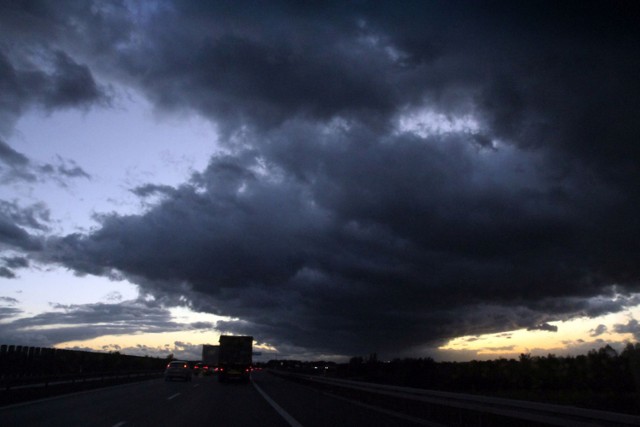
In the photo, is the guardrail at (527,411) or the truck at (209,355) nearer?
the guardrail at (527,411)

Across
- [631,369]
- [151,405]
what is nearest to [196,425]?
[151,405]

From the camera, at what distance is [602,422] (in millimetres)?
8539

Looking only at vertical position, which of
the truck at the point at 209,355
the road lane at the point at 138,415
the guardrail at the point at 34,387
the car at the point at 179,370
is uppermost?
the truck at the point at 209,355

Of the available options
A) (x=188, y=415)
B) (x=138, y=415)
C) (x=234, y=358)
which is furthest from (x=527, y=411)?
(x=234, y=358)

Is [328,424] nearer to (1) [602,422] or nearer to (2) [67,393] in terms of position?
(1) [602,422]

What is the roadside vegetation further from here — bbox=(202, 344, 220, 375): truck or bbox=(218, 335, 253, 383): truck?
bbox=(202, 344, 220, 375): truck

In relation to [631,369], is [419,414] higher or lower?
lower

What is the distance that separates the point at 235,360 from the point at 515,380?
21.9m

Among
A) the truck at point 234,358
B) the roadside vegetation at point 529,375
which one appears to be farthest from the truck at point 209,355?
the roadside vegetation at point 529,375

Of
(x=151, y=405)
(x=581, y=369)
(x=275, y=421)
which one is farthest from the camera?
(x=581, y=369)

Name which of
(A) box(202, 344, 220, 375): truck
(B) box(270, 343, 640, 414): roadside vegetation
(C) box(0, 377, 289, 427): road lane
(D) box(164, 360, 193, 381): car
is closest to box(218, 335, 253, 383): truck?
(D) box(164, 360, 193, 381): car

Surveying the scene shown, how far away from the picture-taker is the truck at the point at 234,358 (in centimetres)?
4425

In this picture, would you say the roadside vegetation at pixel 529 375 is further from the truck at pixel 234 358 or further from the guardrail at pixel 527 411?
the guardrail at pixel 527 411

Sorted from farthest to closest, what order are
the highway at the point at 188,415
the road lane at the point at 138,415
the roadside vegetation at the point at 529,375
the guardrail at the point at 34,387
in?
1. the roadside vegetation at the point at 529,375
2. the guardrail at the point at 34,387
3. the highway at the point at 188,415
4. the road lane at the point at 138,415
